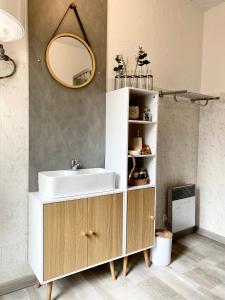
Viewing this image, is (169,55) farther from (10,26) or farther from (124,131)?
(10,26)

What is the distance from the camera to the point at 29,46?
176 cm

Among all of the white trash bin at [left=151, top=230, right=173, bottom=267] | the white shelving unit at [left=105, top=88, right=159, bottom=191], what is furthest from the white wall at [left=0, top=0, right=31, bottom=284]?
the white trash bin at [left=151, top=230, right=173, bottom=267]

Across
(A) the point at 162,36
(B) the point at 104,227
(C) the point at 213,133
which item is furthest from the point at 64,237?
(A) the point at 162,36

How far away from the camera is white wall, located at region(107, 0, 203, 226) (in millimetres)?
2254

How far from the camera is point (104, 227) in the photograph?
6.05 feet

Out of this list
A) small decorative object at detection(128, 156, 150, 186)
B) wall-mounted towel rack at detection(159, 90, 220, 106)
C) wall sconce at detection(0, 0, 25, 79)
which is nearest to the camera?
wall sconce at detection(0, 0, 25, 79)

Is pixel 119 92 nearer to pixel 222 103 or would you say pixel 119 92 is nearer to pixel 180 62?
pixel 180 62

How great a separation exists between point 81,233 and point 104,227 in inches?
7.9

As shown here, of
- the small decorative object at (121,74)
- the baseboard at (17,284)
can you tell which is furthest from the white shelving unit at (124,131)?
the baseboard at (17,284)

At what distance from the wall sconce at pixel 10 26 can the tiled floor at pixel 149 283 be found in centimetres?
167

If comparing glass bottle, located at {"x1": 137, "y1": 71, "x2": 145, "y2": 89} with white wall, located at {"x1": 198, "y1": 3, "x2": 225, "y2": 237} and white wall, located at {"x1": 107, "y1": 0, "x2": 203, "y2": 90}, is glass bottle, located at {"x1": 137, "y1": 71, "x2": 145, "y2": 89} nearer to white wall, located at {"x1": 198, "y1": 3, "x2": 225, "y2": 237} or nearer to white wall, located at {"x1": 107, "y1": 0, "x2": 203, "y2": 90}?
white wall, located at {"x1": 107, "y1": 0, "x2": 203, "y2": 90}

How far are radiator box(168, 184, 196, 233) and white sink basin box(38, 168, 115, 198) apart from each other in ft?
3.39

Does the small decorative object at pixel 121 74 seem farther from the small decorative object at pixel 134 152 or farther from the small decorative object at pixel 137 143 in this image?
the small decorative object at pixel 134 152

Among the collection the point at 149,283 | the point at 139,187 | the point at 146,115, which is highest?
the point at 146,115
